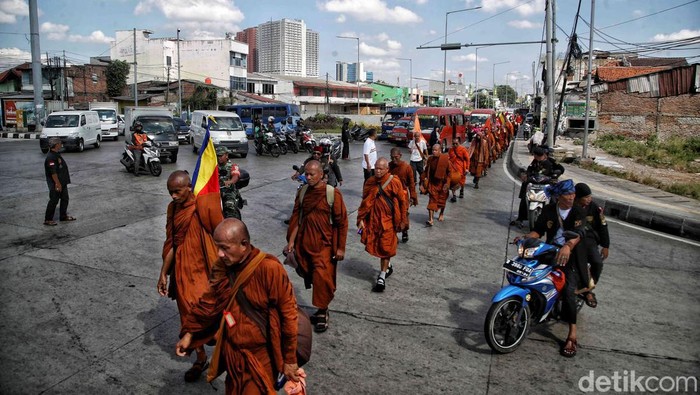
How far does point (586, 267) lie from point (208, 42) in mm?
58513

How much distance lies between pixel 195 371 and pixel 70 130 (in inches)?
776

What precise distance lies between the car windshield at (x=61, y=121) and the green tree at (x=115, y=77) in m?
28.0

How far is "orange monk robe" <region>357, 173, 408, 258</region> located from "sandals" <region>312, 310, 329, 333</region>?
1.38m

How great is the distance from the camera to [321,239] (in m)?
4.78

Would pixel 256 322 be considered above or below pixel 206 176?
below

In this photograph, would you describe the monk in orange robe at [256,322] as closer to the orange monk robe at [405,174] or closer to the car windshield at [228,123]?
the orange monk robe at [405,174]

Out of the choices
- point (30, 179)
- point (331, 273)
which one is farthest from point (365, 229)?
point (30, 179)

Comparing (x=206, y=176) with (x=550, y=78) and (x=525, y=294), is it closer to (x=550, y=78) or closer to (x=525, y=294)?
(x=525, y=294)

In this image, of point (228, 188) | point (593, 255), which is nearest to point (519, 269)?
point (593, 255)

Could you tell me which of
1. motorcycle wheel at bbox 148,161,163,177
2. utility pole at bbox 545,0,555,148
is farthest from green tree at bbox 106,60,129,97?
utility pole at bbox 545,0,555,148

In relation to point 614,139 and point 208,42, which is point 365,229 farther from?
point 208,42

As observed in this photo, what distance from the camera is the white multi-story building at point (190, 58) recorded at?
56.6 m

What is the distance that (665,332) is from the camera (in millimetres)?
4910

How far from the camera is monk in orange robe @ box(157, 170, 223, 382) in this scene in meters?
3.77
